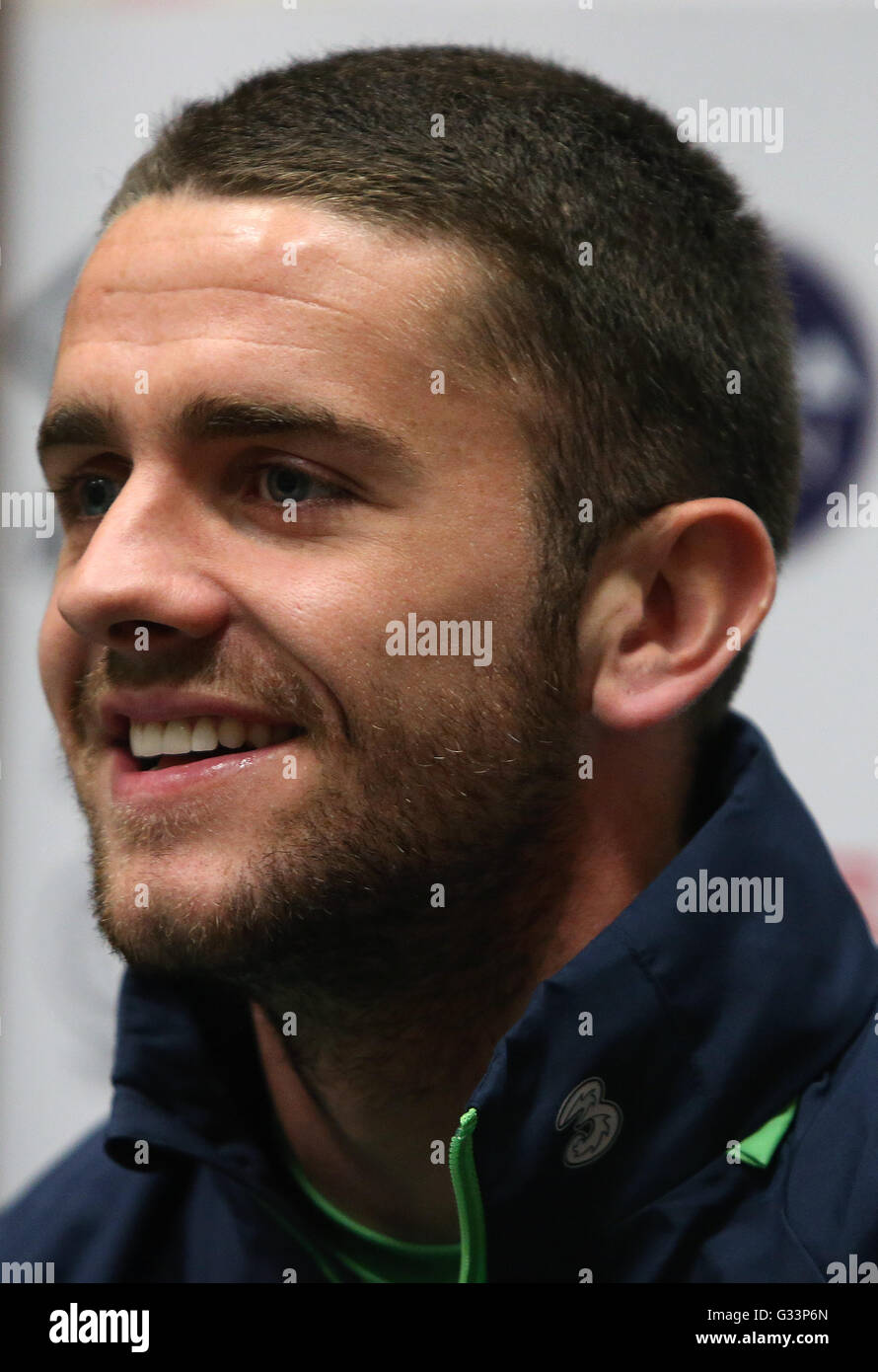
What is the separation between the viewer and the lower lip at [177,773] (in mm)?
1156

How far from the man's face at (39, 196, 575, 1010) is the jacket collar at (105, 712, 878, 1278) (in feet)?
0.58

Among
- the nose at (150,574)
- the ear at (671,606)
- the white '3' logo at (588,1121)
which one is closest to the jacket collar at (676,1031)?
the white '3' logo at (588,1121)

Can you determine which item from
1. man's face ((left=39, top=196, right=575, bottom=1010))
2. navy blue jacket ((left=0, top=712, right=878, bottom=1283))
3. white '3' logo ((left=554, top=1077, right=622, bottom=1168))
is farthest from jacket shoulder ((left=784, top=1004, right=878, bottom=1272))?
man's face ((left=39, top=196, right=575, bottom=1010))

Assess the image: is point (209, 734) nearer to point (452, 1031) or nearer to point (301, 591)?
point (301, 591)

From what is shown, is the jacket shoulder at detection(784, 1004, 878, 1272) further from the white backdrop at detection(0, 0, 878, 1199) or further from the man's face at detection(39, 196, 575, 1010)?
the white backdrop at detection(0, 0, 878, 1199)

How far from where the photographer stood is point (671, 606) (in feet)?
4.19

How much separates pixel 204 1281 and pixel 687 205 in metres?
1.20

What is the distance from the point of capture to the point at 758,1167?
1152 millimetres

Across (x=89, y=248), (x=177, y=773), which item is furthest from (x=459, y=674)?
(x=89, y=248)

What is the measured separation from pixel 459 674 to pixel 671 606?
235 mm

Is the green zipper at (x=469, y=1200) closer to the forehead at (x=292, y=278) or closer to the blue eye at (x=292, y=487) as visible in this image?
the blue eye at (x=292, y=487)

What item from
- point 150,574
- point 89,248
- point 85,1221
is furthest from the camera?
point 89,248
